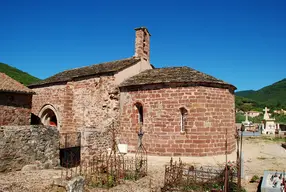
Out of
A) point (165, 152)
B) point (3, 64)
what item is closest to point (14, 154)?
point (165, 152)

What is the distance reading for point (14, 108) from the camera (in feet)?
51.4

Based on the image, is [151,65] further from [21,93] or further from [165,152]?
[21,93]

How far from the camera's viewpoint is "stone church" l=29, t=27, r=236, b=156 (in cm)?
1336

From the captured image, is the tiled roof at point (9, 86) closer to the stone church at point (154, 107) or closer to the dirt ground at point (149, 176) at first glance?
the stone church at point (154, 107)

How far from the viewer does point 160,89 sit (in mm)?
14039

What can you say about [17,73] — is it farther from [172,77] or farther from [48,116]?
[172,77]

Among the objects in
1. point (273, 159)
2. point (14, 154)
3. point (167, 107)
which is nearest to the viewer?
point (14, 154)

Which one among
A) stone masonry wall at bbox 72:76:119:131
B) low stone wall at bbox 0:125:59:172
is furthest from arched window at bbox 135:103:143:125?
low stone wall at bbox 0:125:59:172

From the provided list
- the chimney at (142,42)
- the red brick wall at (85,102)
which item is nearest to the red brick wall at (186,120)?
the red brick wall at (85,102)

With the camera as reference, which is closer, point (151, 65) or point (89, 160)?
point (89, 160)

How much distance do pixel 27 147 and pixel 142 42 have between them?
11.0 m

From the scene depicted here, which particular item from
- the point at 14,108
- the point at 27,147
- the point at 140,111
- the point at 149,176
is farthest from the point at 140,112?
the point at 14,108

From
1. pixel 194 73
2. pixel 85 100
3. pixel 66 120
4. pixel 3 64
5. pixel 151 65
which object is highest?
Result: pixel 3 64

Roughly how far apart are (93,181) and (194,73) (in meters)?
8.81
